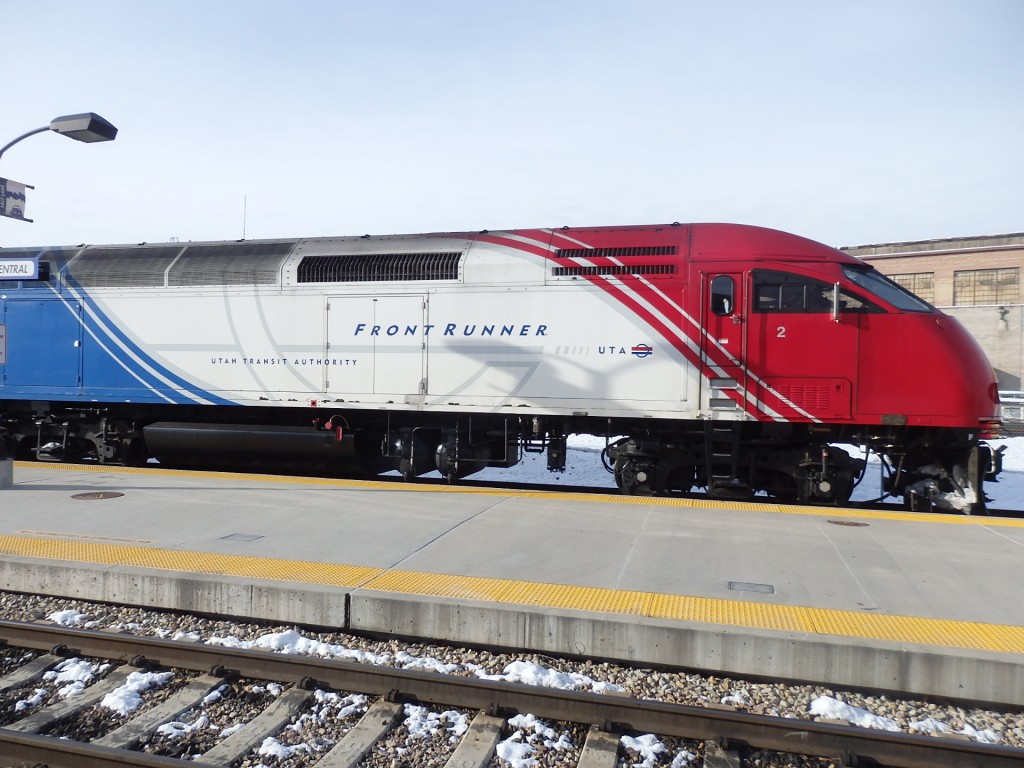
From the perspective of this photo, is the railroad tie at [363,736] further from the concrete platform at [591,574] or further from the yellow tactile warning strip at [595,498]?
the yellow tactile warning strip at [595,498]

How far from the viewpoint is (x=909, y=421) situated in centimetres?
858

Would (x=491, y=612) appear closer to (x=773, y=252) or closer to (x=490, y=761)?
(x=490, y=761)

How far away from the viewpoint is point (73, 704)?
4332 mm

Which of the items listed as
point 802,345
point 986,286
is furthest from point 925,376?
point 986,286

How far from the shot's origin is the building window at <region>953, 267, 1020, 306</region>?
122ft

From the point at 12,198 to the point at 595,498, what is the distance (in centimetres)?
990

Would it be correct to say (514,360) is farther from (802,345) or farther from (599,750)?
(599,750)

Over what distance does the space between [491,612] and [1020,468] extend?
47.2ft

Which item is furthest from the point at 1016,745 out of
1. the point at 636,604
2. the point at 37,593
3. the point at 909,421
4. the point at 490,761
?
the point at 37,593

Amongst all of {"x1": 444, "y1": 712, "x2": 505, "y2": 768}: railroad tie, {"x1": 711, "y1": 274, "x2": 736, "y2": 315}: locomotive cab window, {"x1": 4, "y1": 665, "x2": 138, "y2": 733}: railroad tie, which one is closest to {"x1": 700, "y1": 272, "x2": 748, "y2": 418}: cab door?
{"x1": 711, "y1": 274, "x2": 736, "y2": 315}: locomotive cab window

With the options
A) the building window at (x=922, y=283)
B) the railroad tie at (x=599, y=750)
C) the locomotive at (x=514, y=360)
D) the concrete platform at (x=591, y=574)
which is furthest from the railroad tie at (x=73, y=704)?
the building window at (x=922, y=283)

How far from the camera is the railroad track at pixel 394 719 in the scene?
372 centimetres

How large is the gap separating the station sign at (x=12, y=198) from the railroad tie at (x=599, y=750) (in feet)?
38.3

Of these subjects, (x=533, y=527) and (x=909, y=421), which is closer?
(x=533, y=527)
